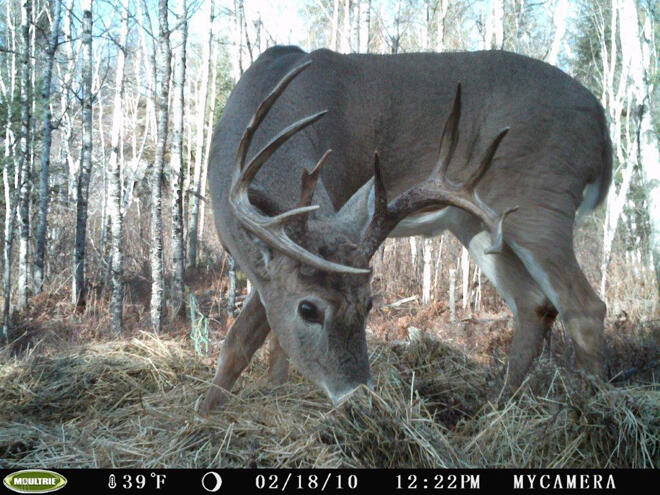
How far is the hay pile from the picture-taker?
3104mm

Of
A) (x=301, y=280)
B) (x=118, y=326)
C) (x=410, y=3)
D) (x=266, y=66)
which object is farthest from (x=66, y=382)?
(x=410, y=3)

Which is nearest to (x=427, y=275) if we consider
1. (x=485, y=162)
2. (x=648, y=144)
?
(x=648, y=144)

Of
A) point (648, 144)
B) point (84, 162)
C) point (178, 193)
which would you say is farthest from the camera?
point (84, 162)

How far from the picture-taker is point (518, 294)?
16.9ft

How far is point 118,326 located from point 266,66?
5.68 meters

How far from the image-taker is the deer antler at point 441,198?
345 centimetres

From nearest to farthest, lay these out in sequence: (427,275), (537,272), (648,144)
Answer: (537,272) < (648,144) < (427,275)

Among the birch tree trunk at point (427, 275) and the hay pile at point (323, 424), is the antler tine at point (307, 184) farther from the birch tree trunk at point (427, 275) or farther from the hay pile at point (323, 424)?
the birch tree trunk at point (427, 275)

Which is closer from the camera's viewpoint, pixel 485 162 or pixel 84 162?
pixel 485 162
